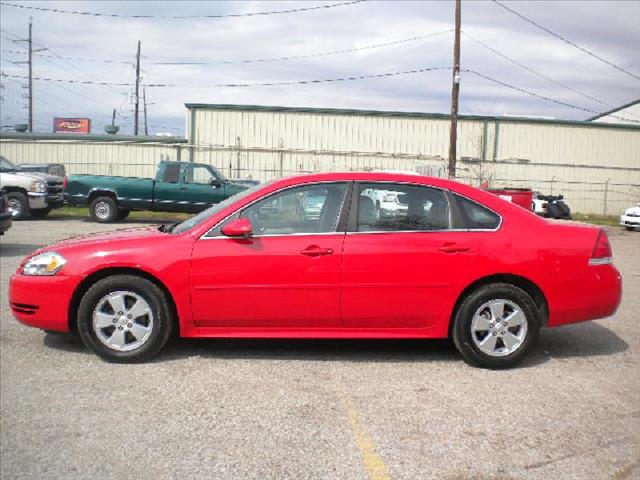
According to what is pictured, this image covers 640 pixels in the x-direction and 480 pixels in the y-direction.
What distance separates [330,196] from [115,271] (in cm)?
177

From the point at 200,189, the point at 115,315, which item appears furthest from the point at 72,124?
the point at 115,315

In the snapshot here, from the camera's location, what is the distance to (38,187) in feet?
62.0

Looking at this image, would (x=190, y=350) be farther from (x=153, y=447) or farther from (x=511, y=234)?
(x=511, y=234)

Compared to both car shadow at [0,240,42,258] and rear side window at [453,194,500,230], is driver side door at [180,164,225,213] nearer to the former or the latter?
car shadow at [0,240,42,258]

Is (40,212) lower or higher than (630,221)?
lower

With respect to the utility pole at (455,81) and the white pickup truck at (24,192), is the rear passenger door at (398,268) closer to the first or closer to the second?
the white pickup truck at (24,192)

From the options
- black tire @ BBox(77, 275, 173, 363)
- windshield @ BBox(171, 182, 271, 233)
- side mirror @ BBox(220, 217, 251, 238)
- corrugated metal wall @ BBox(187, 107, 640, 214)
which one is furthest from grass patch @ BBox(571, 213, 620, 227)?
black tire @ BBox(77, 275, 173, 363)

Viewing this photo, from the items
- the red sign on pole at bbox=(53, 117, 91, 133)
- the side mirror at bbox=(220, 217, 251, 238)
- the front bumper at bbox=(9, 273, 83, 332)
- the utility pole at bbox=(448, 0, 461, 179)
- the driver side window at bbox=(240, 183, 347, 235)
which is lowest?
the front bumper at bbox=(9, 273, 83, 332)

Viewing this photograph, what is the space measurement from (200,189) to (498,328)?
15051 mm

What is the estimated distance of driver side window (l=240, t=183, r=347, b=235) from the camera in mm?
5227

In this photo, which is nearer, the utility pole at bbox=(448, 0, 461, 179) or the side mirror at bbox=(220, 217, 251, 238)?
the side mirror at bbox=(220, 217, 251, 238)

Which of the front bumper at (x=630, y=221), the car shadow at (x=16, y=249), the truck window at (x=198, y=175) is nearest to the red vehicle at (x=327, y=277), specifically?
the car shadow at (x=16, y=249)

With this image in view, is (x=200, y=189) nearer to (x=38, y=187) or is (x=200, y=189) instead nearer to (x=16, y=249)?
(x=38, y=187)

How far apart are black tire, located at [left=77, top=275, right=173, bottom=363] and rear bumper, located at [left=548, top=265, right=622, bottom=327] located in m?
3.01
